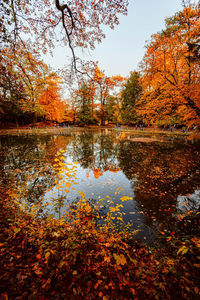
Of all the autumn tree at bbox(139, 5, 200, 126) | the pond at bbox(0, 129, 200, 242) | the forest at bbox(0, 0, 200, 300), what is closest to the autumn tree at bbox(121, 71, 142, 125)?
the autumn tree at bbox(139, 5, 200, 126)

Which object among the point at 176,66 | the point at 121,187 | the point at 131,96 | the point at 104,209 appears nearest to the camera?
the point at 104,209

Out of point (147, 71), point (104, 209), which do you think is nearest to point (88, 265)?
point (104, 209)

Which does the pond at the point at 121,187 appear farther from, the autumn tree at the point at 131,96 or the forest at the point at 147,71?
the autumn tree at the point at 131,96

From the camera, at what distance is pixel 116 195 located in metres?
5.31

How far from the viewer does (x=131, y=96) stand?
34.1 metres

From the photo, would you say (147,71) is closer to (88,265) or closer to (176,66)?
(176,66)

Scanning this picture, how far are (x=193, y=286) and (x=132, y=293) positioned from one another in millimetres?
1020

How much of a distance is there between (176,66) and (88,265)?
38.3 feet

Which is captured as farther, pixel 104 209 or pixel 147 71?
pixel 147 71

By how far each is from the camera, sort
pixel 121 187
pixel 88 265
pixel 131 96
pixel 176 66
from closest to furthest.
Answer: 1. pixel 88 265
2. pixel 121 187
3. pixel 176 66
4. pixel 131 96

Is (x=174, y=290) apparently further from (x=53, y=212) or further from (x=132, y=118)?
(x=132, y=118)

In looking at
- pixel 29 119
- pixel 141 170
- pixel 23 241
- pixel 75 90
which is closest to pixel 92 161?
pixel 141 170

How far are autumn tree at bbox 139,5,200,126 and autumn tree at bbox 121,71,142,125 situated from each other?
993 inches

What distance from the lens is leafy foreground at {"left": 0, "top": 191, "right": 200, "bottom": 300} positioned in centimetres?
192
